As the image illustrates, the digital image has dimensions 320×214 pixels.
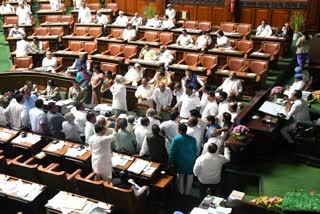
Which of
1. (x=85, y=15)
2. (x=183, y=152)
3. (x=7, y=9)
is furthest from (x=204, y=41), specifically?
(x=7, y=9)

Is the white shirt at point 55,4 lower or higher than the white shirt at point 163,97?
higher

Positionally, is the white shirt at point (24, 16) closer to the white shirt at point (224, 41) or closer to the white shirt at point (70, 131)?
the white shirt at point (224, 41)

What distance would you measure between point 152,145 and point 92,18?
10851 mm

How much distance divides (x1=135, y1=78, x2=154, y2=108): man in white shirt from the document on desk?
2930 mm

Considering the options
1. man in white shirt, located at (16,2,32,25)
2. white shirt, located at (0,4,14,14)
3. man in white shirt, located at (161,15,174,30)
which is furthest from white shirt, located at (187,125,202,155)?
white shirt, located at (0,4,14,14)

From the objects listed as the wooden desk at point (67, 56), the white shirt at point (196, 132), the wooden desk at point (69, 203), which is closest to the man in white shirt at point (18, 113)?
the wooden desk at point (69, 203)

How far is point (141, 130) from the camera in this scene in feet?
25.8

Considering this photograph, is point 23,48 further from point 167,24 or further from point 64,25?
point 167,24

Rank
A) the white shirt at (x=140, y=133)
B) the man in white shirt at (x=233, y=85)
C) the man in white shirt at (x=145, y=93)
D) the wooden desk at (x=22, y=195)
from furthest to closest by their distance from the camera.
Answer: the man in white shirt at (x=233, y=85) < the man in white shirt at (x=145, y=93) < the white shirt at (x=140, y=133) < the wooden desk at (x=22, y=195)

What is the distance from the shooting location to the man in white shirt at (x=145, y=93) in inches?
399

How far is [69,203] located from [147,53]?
23.1 feet

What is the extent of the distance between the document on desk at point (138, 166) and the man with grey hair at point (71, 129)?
5.19 feet

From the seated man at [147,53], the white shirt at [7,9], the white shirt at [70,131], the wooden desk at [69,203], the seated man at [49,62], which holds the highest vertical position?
the white shirt at [7,9]

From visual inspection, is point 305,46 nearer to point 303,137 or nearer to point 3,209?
point 303,137
